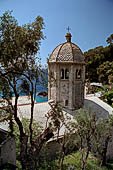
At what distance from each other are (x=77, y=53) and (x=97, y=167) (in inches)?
435

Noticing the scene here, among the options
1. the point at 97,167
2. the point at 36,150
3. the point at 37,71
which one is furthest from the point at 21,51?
the point at 97,167

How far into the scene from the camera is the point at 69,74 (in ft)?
44.8

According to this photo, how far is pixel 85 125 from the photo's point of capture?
29.9 ft

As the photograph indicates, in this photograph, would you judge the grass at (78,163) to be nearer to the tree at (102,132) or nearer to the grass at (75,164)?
the grass at (75,164)

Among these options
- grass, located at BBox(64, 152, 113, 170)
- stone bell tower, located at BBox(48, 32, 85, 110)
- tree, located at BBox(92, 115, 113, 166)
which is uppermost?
stone bell tower, located at BBox(48, 32, 85, 110)

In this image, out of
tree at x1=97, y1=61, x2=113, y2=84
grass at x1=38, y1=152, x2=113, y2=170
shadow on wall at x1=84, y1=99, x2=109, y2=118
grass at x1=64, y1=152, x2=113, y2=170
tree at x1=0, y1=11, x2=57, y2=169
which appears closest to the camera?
tree at x1=0, y1=11, x2=57, y2=169

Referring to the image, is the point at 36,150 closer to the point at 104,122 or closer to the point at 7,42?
the point at 104,122

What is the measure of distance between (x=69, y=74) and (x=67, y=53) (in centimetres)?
232

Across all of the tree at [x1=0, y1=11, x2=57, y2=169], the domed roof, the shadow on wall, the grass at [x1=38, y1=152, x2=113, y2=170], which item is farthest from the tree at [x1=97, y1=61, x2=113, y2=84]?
the tree at [x1=0, y1=11, x2=57, y2=169]

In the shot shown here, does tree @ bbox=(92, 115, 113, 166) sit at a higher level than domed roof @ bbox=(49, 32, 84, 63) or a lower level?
lower

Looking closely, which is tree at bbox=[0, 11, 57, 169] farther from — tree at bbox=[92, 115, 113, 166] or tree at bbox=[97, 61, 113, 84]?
tree at bbox=[97, 61, 113, 84]

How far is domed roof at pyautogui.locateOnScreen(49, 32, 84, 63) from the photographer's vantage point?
13.6 metres

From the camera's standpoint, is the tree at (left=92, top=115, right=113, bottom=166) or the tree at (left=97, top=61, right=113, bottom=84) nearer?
the tree at (left=92, top=115, right=113, bottom=166)

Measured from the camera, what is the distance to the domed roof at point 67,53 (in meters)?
13.6
